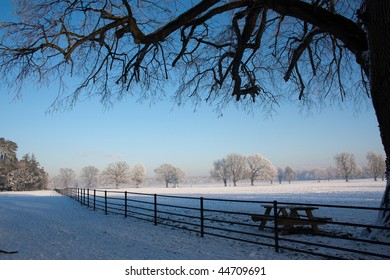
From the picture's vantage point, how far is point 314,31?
8.30 metres

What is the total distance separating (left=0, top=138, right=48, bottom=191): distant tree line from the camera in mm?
63562

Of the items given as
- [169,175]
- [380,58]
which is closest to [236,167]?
[169,175]

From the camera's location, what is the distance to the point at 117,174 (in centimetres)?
9769

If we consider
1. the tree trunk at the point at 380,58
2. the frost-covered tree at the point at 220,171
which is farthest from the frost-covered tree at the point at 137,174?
the tree trunk at the point at 380,58

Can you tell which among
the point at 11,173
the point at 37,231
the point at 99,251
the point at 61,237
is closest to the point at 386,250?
the point at 99,251

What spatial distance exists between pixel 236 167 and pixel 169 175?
29.0 m

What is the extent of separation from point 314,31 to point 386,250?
5740 millimetres

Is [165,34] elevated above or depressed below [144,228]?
above

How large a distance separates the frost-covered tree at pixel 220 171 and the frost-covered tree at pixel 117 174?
102 feet

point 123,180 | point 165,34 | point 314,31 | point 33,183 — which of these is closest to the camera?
point 165,34

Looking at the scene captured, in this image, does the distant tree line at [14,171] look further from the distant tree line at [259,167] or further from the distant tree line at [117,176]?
the distant tree line at [259,167]

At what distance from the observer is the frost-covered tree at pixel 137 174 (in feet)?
339

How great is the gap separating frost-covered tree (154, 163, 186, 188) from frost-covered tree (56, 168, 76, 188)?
3819cm
